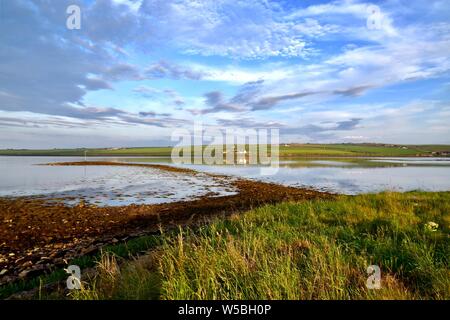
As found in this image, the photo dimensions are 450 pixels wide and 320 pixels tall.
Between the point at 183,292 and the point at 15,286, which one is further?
the point at 15,286

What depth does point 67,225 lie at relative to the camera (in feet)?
45.4

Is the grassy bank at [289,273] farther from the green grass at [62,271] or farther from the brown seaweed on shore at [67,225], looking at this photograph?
the brown seaweed on shore at [67,225]

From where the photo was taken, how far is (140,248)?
9.43 m

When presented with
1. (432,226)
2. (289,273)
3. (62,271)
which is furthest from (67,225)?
(432,226)

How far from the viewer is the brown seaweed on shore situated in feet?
31.1

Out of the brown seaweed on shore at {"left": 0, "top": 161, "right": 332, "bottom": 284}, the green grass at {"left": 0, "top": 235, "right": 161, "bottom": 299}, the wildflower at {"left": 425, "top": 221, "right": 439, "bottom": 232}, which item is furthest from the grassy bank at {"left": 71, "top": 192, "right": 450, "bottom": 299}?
the brown seaweed on shore at {"left": 0, "top": 161, "right": 332, "bottom": 284}

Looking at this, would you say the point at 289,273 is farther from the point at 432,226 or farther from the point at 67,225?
the point at 67,225

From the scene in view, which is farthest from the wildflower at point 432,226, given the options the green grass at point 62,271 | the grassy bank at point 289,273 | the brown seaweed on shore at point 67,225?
the green grass at point 62,271

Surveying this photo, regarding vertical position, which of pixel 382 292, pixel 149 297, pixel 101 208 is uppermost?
pixel 382 292

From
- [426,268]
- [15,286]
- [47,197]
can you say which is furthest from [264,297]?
[47,197]

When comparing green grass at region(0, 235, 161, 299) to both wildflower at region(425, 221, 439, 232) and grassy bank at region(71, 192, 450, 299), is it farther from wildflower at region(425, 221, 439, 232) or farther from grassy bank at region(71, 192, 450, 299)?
wildflower at region(425, 221, 439, 232)
